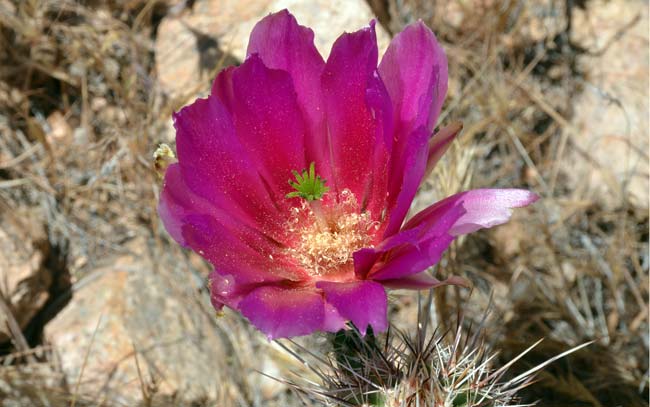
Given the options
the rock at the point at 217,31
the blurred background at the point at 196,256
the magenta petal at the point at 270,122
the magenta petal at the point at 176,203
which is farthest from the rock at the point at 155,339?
the magenta petal at the point at 176,203

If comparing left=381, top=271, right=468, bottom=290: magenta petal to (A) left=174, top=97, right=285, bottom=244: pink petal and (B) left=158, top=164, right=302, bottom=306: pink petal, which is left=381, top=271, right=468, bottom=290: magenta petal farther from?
(A) left=174, top=97, right=285, bottom=244: pink petal

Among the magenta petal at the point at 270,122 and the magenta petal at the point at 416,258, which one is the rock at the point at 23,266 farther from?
the magenta petal at the point at 416,258

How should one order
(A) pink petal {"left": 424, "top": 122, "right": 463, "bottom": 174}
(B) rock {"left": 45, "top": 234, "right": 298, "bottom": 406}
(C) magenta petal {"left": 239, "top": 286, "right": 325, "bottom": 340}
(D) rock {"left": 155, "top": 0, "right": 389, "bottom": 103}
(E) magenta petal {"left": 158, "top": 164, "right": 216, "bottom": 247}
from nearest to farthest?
(C) magenta petal {"left": 239, "top": 286, "right": 325, "bottom": 340} → (E) magenta petal {"left": 158, "top": 164, "right": 216, "bottom": 247} → (A) pink petal {"left": 424, "top": 122, "right": 463, "bottom": 174} → (B) rock {"left": 45, "top": 234, "right": 298, "bottom": 406} → (D) rock {"left": 155, "top": 0, "right": 389, "bottom": 103}

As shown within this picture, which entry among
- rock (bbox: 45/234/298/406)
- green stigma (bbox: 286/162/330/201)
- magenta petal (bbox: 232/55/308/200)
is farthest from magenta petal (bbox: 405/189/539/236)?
rock (bbox: 45/234/298/406)

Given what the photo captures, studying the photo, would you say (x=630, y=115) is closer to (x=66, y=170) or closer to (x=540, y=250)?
(x=540, y=250)

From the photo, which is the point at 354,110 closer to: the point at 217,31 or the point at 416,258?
the point at 416,258

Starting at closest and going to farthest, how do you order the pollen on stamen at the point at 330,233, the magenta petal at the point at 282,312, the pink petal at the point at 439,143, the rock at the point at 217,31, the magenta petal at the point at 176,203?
the magenta petal at the point at 282,312, the magenta petal at the point at 176,203, the pink petal at the point at 439,143, the pollen on stamen at the point at 330,233, the rock at the point at 217,31

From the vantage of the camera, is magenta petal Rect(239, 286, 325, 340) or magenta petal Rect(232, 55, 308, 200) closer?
magenta petal Rect(239, 286, 325, 340)

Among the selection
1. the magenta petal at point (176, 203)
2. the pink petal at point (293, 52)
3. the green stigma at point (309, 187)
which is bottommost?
the magenta petal at point (176, 203)
